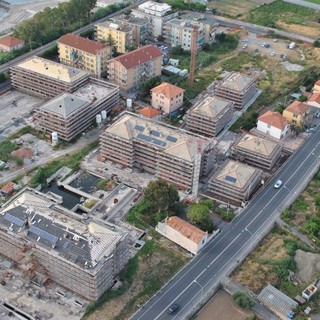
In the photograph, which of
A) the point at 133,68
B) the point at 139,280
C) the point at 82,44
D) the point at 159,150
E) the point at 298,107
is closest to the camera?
the point at 139,280

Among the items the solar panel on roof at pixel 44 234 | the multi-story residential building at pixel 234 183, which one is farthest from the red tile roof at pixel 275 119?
the solar panel on roof at pixel 44 234

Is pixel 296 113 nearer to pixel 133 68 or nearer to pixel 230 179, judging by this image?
pixel 230 179

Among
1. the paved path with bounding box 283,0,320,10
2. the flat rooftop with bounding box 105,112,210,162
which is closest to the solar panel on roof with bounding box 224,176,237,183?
the flat rooftop with bounding box 105,112,210,162

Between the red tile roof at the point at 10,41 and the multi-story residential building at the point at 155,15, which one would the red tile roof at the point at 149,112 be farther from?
the multi-story residential building at the point at 155,15

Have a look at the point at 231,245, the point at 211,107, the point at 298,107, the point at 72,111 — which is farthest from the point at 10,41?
the point at 231,245

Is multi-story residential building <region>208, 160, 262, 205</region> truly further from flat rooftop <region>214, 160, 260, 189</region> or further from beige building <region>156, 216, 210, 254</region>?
beige building <region>156, 216, 210, 254</region>

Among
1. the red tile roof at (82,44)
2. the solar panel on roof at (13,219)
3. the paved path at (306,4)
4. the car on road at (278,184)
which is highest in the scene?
the solar panel on roof at (13,219)
